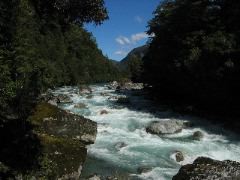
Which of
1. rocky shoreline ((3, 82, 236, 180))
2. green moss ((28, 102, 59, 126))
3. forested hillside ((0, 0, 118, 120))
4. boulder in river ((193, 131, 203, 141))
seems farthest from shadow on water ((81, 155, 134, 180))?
boulder in river ((193, 131, 203, 141))

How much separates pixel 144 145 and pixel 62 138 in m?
5.81

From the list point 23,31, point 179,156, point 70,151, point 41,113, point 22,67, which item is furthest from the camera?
point 23,31

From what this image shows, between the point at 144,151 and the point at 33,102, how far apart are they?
23.0 feet

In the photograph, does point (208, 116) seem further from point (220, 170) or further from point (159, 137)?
point (220, 170)

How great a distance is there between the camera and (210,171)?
11.7 m

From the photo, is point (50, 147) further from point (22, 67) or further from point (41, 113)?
point (22, 67)

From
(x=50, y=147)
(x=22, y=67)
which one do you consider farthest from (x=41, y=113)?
A: (x=22, y=67)

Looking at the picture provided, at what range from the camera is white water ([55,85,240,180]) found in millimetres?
15602

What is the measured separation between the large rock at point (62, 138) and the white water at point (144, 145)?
3.73 feet

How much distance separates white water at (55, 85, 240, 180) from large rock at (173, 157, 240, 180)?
2.66 m

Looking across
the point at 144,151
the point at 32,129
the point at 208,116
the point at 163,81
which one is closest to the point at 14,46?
the point at 32,129

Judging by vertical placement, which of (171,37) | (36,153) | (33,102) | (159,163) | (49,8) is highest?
(171,37)

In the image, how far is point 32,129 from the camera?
46.3 feet

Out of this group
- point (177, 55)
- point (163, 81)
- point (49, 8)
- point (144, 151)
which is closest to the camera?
point (49, 8)
